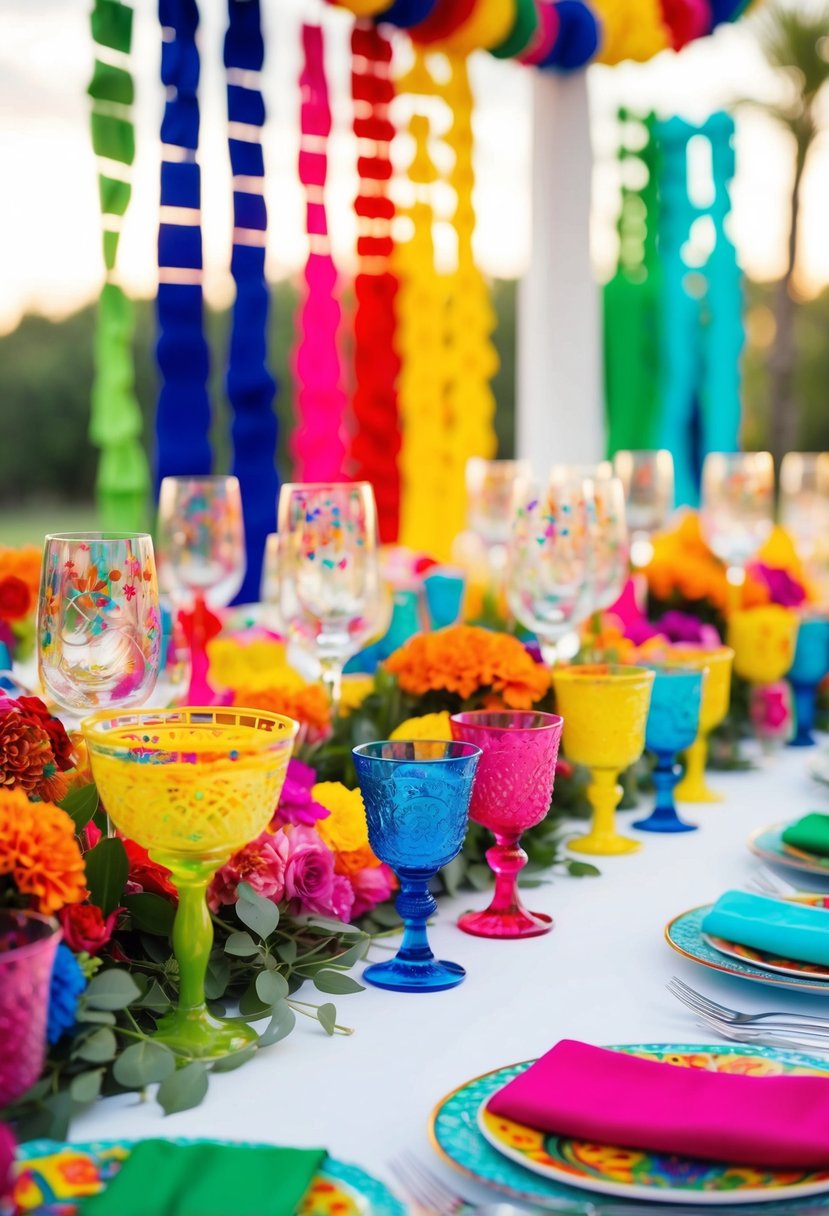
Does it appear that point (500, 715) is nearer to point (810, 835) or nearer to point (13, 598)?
point (810, 835)

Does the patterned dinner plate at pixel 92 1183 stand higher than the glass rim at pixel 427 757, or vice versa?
the glass rim at pixel 427 757

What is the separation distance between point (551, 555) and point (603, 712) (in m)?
0.27

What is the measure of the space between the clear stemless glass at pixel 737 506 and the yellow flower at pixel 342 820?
1068 millimetres

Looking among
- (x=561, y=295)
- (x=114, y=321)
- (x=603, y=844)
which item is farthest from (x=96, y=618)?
(x=561, y=295)

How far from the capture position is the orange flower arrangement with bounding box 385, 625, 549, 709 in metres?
1.20

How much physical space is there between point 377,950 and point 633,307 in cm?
218

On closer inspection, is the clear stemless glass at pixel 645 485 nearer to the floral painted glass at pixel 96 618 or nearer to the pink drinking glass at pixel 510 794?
the pink drinking glass at pixel 510 794

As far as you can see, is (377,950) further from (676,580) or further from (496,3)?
(496,3)

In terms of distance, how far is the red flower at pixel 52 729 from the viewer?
2.83 ft

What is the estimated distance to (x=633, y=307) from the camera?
2.94 m

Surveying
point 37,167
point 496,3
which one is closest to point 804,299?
point 37,167

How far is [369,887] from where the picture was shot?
101cm

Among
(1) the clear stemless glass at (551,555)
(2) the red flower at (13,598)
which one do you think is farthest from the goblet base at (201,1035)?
(2) the red flower at (13,598)

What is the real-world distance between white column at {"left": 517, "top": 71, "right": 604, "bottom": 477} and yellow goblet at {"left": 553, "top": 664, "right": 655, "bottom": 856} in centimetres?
149
